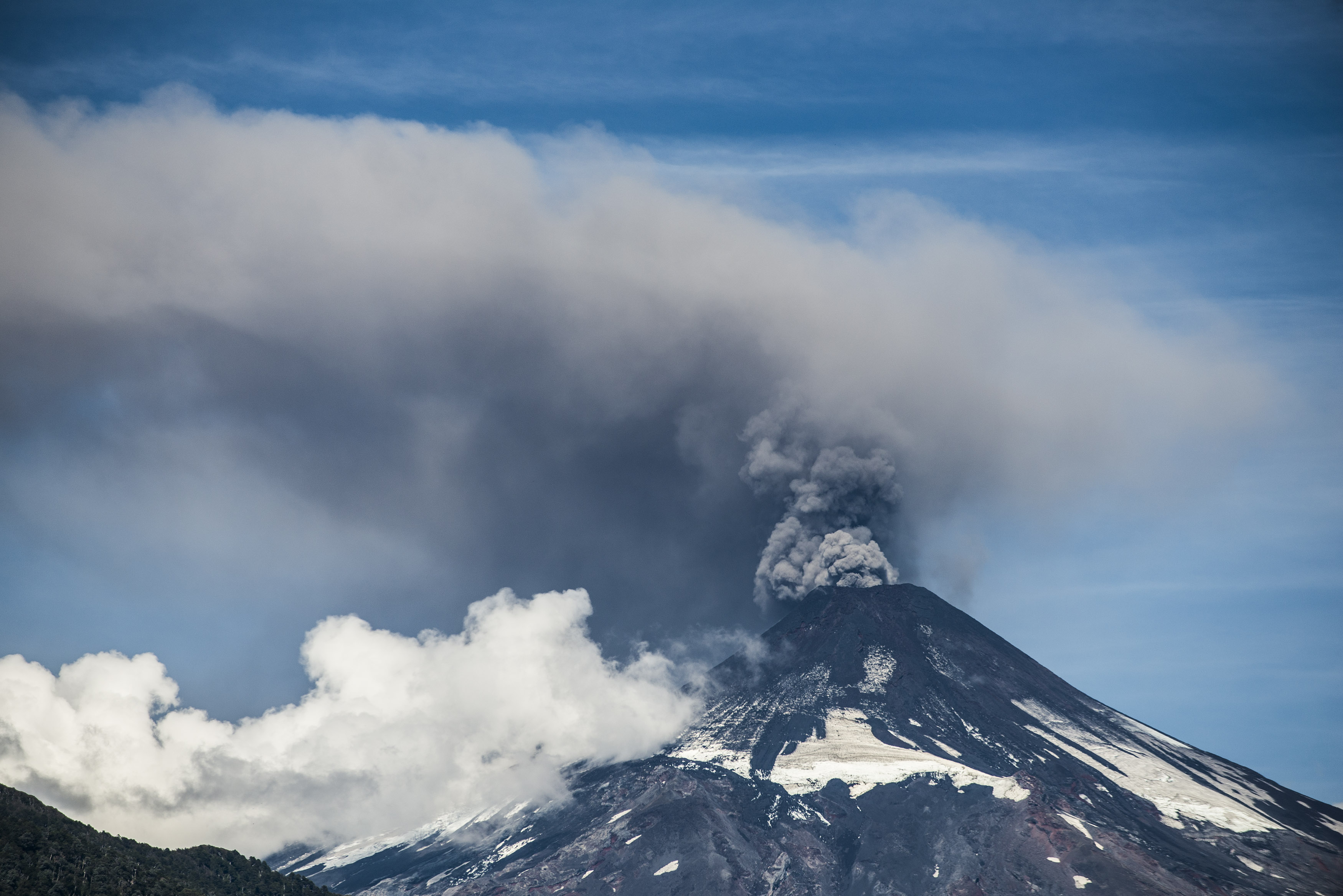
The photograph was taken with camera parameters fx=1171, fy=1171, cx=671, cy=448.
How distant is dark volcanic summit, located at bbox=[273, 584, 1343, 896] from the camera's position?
13825cm

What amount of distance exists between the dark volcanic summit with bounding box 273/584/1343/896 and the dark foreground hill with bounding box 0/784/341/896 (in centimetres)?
4259

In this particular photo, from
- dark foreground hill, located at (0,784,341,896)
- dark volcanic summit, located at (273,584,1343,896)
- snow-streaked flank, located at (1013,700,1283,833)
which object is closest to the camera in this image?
dark foreground hill, located at (0,784,341,896)

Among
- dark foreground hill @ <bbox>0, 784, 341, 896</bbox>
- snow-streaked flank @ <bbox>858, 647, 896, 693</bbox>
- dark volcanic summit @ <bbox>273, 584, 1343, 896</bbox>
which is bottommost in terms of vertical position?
dark foreground hill @ <bbox>0, 784, 341, 896</bbox>

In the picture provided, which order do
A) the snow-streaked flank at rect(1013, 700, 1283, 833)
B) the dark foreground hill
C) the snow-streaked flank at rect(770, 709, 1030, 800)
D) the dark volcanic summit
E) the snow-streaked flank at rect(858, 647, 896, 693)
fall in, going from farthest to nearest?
the snow-streaked flank at rect(858, 647, 896, 693), the snow-streaked flank at rect(770, 709, 1030, 800), the snow-streaked flank at rect(1013, 700, 1283, 833), the dark volcanic summit, the dark foreground hill

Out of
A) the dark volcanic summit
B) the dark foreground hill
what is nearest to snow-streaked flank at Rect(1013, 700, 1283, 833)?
the dark volcanic summit

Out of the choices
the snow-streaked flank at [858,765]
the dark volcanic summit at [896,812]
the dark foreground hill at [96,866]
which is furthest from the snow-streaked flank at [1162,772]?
the dark foreground hill at [96,866]

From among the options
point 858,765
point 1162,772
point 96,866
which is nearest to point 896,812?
point 858,765

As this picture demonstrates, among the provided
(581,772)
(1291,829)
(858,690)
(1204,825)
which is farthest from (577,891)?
(1291,829)

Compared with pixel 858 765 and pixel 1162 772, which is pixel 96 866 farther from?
pixel 1162 772

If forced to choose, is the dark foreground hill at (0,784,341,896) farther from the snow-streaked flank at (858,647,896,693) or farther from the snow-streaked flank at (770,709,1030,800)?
the snow-streaked flank at (858,647,896,693)

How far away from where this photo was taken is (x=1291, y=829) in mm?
154250

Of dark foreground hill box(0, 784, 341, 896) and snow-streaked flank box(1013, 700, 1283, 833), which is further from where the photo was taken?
snow-streaked flank box(1013, 700, 1283, 833)

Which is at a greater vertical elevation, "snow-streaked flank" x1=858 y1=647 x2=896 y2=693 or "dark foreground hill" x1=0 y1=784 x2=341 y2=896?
"snow-streaked flank" x1=858 y1=647 x2=896 y2=693

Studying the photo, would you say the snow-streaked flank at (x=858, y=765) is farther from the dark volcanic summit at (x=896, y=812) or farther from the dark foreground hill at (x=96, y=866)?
the dark foreground hill at (x=96, y=866)
